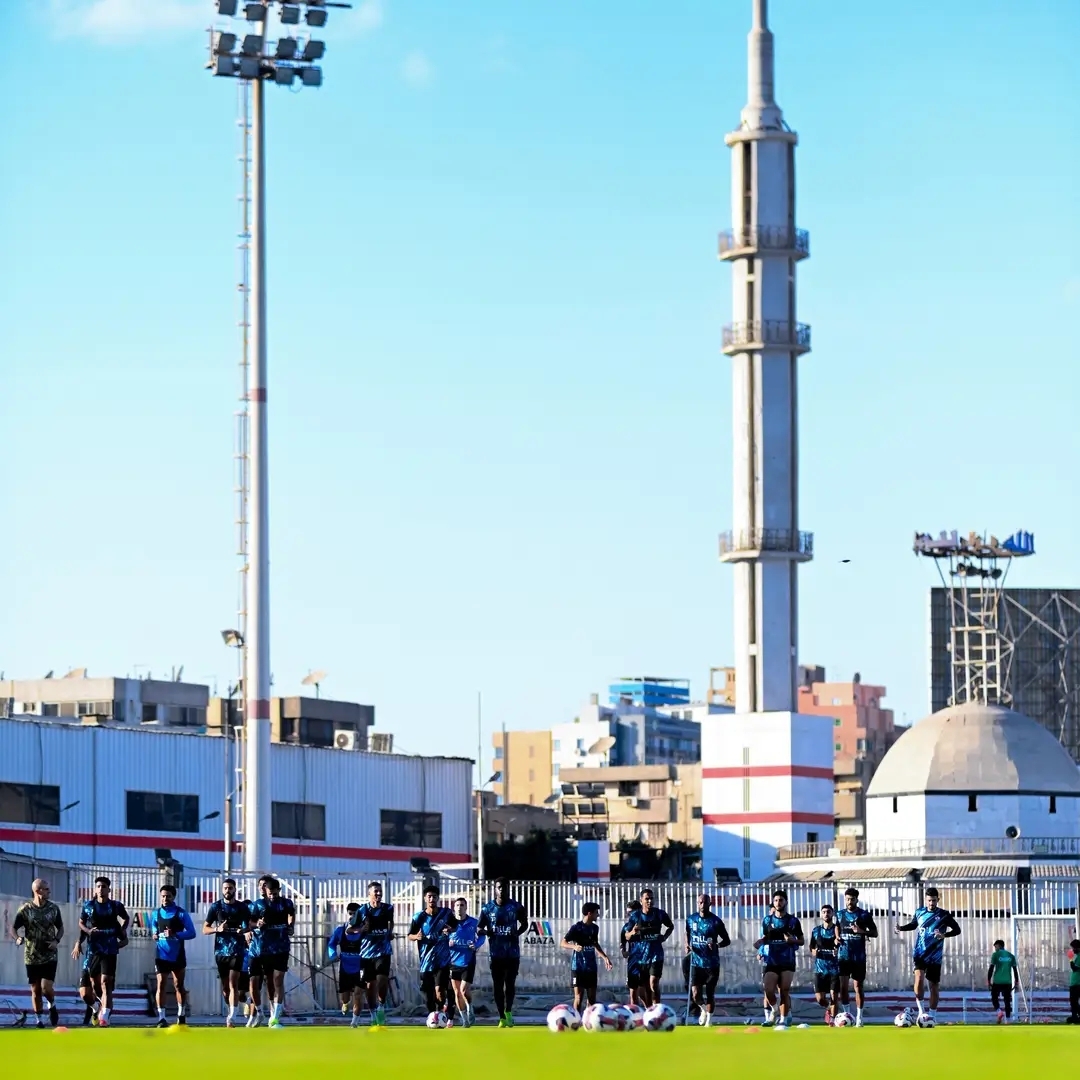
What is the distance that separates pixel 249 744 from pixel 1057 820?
3990 centimetres

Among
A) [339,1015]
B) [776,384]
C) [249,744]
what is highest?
[776,384]

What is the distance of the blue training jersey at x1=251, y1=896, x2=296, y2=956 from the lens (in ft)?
99.3

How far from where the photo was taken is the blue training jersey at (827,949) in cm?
3291

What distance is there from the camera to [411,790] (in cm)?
8769

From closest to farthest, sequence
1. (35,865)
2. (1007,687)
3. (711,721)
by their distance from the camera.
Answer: (35,865) < (711,721) < (1007,687)

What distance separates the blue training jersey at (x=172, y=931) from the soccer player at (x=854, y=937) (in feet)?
28.9

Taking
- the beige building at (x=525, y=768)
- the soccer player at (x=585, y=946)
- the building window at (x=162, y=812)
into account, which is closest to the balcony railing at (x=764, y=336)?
the building window at (x=162, y=812)

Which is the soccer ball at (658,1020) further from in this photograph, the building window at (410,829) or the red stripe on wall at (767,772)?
the red stripe on wall at (767,772)

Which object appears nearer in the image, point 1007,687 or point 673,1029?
point 673,1029

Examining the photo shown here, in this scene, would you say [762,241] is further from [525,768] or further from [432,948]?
[525,768]

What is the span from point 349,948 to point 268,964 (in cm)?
123

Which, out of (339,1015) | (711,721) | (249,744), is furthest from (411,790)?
(339,1015)

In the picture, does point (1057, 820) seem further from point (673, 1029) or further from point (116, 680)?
point (673, 1029)

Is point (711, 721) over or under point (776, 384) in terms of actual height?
under
